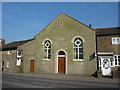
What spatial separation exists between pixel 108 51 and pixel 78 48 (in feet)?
14.9

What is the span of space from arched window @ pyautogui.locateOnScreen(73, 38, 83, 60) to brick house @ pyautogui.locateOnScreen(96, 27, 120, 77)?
263 centimetres

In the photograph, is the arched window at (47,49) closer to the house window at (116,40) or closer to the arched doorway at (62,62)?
the arched doorway at (62,62)

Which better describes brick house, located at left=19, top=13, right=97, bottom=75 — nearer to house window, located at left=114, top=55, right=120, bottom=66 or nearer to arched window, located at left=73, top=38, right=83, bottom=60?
arched window, located at left=73, top=38, right=83, bottom=60

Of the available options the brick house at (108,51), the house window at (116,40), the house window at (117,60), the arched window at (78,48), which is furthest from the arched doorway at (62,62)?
the house window at (116,40)

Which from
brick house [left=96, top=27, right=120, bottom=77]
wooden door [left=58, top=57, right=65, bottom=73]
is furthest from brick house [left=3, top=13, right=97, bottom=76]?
brick house [left=96, top=27, right=120, bottom=77]

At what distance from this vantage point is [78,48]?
2102cm

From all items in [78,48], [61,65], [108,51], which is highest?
[78,48]

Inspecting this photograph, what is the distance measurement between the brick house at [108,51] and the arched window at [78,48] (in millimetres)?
2633

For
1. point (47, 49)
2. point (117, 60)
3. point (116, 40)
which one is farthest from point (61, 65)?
point (116, 40)

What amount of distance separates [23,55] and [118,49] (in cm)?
1644

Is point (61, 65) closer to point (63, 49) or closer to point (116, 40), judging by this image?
point (63, 49)

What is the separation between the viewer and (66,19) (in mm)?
22438

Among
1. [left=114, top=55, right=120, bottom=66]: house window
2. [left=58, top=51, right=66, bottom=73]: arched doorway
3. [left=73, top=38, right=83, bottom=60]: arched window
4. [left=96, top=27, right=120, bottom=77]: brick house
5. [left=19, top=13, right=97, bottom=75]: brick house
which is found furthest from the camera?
[left=58, top=51, right=66, bottom=73]: arched doorway

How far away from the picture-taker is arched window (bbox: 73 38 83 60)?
20.7 meters
